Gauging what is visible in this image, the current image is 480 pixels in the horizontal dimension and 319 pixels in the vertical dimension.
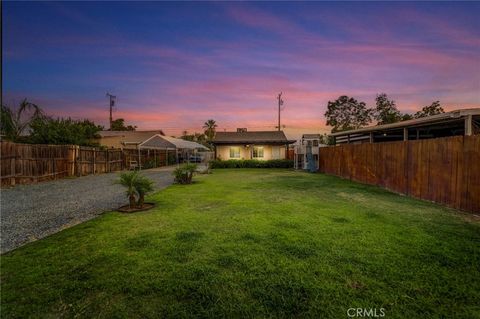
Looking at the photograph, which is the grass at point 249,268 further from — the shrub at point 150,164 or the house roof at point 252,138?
the house roof at point 252,138

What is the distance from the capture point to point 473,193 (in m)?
6.30

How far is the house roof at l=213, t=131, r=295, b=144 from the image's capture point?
94.4 feet

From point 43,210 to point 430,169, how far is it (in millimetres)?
11481

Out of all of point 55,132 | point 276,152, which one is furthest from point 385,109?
point 55,132

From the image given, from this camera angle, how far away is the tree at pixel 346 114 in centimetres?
3372

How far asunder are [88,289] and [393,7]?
12971mm

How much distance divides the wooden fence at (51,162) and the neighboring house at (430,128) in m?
17.8

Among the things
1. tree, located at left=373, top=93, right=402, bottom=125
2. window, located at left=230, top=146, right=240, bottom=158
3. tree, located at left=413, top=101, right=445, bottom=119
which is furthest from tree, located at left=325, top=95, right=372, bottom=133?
window, located at left=230, top=146, right=240, bottom=158

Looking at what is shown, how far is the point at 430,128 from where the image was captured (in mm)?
13273

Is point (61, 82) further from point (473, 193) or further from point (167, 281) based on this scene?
point (473, 193)

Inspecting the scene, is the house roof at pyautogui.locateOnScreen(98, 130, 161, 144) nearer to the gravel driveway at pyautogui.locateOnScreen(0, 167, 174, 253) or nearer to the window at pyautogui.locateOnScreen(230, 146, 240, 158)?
the window at pyautogui.locateOnScreen(230, 146, 240, 158)

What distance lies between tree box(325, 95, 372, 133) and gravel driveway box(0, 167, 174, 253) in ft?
104

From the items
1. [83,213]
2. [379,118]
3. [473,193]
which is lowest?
[83,213]

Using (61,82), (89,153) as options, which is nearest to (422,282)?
(89,153)
